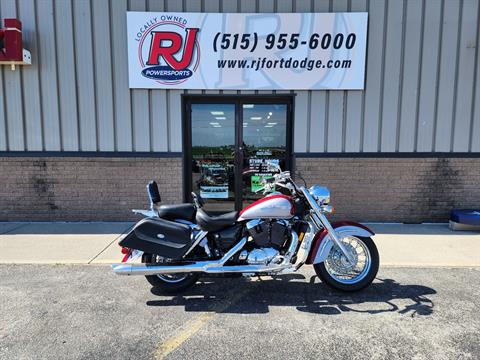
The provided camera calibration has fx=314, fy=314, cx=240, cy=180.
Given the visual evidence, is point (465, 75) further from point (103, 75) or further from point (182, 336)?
point (103, 75)

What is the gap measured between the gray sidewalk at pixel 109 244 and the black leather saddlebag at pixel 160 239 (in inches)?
53.3

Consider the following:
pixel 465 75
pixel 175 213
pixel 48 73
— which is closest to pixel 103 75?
pixel 48 73

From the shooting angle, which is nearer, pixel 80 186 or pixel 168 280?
pixel 168 280

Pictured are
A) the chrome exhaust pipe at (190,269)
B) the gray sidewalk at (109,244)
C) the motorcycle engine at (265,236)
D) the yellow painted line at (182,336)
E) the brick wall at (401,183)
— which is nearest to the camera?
the yellow painted line at (182,336)

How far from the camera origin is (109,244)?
5094 mm

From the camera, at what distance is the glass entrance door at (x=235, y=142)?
6508 millimetres

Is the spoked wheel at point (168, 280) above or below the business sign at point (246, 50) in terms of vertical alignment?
below

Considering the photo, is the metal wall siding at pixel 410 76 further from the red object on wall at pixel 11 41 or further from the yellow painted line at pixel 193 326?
the red object on wall at pixel 11 41

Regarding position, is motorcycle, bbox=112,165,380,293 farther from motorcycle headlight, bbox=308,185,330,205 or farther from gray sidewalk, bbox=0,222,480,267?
gray sidewalk, bbox=0,222,480,267

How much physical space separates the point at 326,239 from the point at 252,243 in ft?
2.62

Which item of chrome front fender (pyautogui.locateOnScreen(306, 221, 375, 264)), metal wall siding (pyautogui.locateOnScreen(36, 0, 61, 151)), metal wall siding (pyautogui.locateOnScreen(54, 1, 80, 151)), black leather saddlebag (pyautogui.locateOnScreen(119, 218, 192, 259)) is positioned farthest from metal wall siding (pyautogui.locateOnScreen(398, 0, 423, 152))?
metal wall siding (pyautogui.locateOnScreen(36, 0, 61, 151))

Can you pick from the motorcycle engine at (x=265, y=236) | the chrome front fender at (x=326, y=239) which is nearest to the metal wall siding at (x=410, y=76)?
the chrome front fender at (x=326, y=239)

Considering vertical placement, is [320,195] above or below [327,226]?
above

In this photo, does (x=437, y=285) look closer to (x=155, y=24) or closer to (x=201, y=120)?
(x=201, y=120)
